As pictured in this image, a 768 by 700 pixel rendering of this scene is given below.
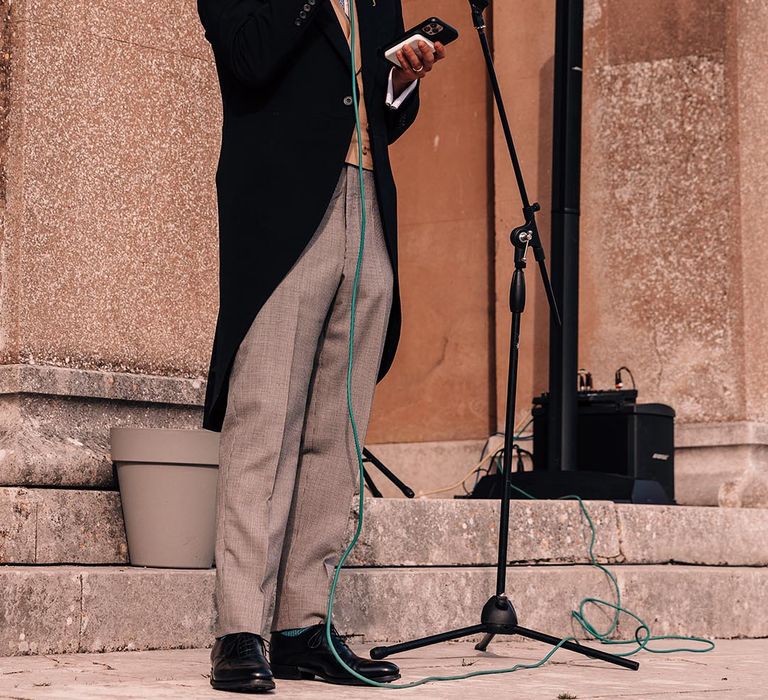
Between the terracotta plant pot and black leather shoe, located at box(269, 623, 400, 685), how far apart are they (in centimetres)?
80

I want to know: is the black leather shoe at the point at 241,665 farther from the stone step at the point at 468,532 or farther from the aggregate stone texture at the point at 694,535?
the aggregate stone texture at the point at 694,535

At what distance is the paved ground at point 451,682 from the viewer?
10.3 feet

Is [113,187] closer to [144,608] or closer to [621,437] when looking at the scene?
[144,608]

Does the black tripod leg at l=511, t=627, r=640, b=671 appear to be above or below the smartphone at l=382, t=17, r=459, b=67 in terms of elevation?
below

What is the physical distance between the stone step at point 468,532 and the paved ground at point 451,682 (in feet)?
1.38

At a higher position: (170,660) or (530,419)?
(530,419)

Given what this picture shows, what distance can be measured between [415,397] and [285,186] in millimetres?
4839

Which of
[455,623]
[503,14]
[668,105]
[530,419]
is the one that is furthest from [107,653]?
[503,14]

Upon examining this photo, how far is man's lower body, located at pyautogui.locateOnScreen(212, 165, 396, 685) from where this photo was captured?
320 centimetres

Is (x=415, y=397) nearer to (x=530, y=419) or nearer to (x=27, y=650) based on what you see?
(x=530, y=419)

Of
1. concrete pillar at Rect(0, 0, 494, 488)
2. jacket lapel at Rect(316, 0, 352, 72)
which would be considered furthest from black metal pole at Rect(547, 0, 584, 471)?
jacket lapel at Rect(316, 0, 352, 72)

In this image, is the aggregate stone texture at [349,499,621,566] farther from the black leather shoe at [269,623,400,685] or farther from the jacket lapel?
the jacket lapel

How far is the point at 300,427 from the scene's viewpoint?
3.37m

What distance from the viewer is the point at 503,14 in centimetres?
788
